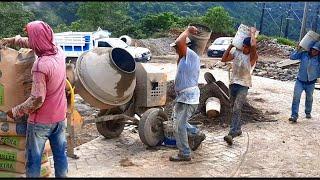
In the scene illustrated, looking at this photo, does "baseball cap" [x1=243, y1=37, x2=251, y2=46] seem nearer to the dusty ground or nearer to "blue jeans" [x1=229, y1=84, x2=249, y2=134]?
"blue jeans" [x1=229, y1=84, x2=249, y2=134]

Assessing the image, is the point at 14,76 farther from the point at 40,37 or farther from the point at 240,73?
the point at 240,73

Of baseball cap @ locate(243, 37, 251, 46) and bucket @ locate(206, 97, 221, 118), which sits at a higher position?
baseball cap @ locate(243, 37, 251, 46)

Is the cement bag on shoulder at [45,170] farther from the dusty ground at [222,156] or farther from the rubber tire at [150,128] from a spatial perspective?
the rubber tire at [150,128]

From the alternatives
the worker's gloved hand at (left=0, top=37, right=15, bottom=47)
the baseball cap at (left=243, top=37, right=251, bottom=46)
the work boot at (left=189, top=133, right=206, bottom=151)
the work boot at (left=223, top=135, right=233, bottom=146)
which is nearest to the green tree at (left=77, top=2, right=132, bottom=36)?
the baseball cap at (left=243, top=37, right=251, bottom=46)

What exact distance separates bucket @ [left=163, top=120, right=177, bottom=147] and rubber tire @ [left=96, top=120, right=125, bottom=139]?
2.87 ft

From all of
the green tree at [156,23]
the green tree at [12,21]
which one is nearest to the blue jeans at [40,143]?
the green tree at [12,21]

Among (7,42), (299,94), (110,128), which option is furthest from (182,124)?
(299,94)

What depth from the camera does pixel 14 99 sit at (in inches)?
193

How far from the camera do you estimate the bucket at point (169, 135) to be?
6.91m

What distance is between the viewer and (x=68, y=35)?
19.1 metres

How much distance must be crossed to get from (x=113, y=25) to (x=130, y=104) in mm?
34553

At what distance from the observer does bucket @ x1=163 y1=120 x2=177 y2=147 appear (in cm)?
691

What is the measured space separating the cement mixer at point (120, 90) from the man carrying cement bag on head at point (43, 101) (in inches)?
65.4

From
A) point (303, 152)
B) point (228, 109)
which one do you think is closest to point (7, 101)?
point (303, 152)
